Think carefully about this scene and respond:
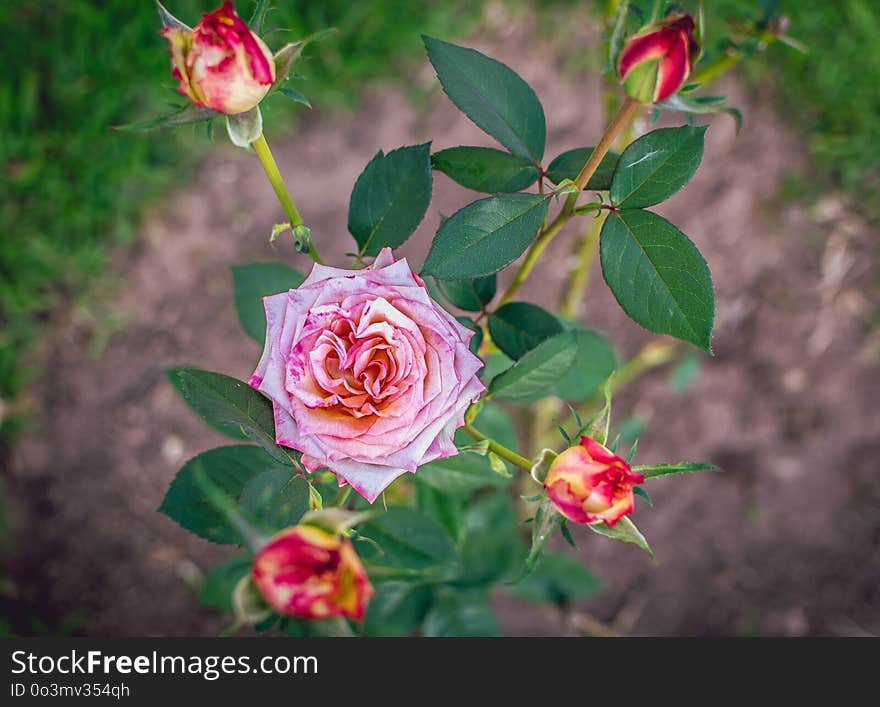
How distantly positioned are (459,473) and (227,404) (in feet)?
1.53

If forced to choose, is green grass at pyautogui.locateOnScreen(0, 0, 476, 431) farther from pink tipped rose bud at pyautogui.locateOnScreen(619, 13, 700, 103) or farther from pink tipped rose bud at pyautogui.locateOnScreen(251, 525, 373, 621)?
pink tipped rose bud at pyautogui.locateOnScreen(251, 525, 373, 621)

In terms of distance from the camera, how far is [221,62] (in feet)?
2.13

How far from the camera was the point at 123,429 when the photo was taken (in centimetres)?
193

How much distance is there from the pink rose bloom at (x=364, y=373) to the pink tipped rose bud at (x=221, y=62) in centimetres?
19

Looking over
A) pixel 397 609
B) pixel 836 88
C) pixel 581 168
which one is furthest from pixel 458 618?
pixel 836 88

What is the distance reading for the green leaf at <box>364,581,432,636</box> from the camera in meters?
1.35

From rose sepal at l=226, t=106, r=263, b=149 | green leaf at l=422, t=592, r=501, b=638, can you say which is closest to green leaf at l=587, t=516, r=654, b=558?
rose sepal at l=226, t=106, r=263, b=149

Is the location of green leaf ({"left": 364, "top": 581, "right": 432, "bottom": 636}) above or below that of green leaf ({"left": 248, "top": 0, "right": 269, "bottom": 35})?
below

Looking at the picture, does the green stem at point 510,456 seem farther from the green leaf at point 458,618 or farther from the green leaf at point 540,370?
the green leaf at point 458,618

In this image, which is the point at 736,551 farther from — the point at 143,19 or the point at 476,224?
the point at 143,19

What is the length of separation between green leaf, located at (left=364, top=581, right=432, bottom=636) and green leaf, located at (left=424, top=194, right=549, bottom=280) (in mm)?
783

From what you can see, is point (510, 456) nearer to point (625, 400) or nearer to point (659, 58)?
point (659, 58)

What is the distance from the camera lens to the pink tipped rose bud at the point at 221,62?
0.64 metres

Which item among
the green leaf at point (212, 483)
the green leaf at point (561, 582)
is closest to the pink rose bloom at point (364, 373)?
the green leaf at point (212, 483)
